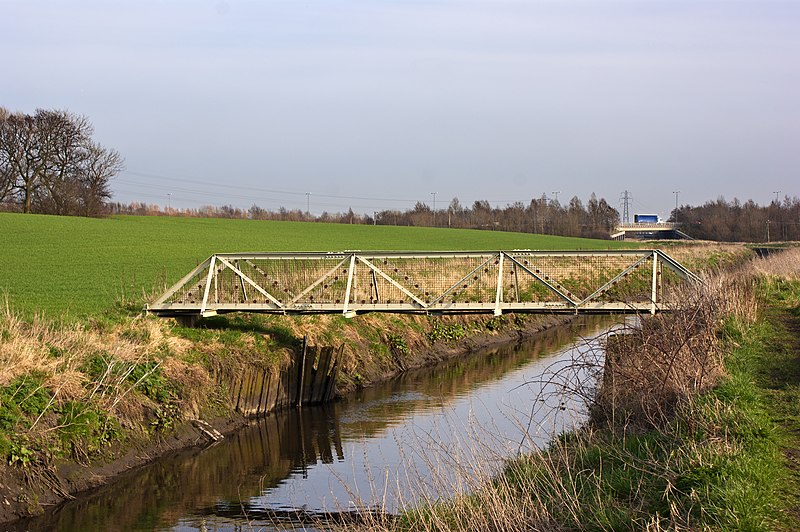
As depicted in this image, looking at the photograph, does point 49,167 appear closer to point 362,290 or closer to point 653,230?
point 362,290

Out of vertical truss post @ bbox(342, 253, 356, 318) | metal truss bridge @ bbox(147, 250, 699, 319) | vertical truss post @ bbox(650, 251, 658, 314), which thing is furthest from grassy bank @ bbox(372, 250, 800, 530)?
vertical truss post @ bbox(342, 253, 356, 318)

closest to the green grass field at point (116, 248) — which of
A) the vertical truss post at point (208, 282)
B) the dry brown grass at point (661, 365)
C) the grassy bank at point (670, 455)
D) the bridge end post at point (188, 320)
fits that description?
the bridge end post at point (188, 320)

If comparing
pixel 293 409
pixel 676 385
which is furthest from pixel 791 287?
pixel 676 385

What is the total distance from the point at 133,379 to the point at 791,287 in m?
21.7

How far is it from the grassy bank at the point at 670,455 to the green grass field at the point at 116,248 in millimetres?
12708

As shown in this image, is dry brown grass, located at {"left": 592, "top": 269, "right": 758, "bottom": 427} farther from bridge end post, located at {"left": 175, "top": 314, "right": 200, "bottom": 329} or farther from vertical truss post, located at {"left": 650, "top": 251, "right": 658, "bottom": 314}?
bridge end post, located at {"left": 175, "top": 314, "right": 200, "bottom": 329}

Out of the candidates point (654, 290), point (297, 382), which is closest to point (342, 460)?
point (297, 382)

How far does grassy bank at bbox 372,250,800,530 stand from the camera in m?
8.30

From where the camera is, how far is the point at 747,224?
143 metres

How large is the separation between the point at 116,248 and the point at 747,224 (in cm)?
11996

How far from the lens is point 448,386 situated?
23234mm

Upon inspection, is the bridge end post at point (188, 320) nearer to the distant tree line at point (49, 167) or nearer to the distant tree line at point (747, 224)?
A: the distant tree line at point (49, 167)

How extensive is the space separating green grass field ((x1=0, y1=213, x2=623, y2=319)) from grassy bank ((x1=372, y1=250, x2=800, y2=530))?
1271 cm

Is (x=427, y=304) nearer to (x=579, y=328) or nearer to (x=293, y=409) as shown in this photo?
(x=293, y=409)
